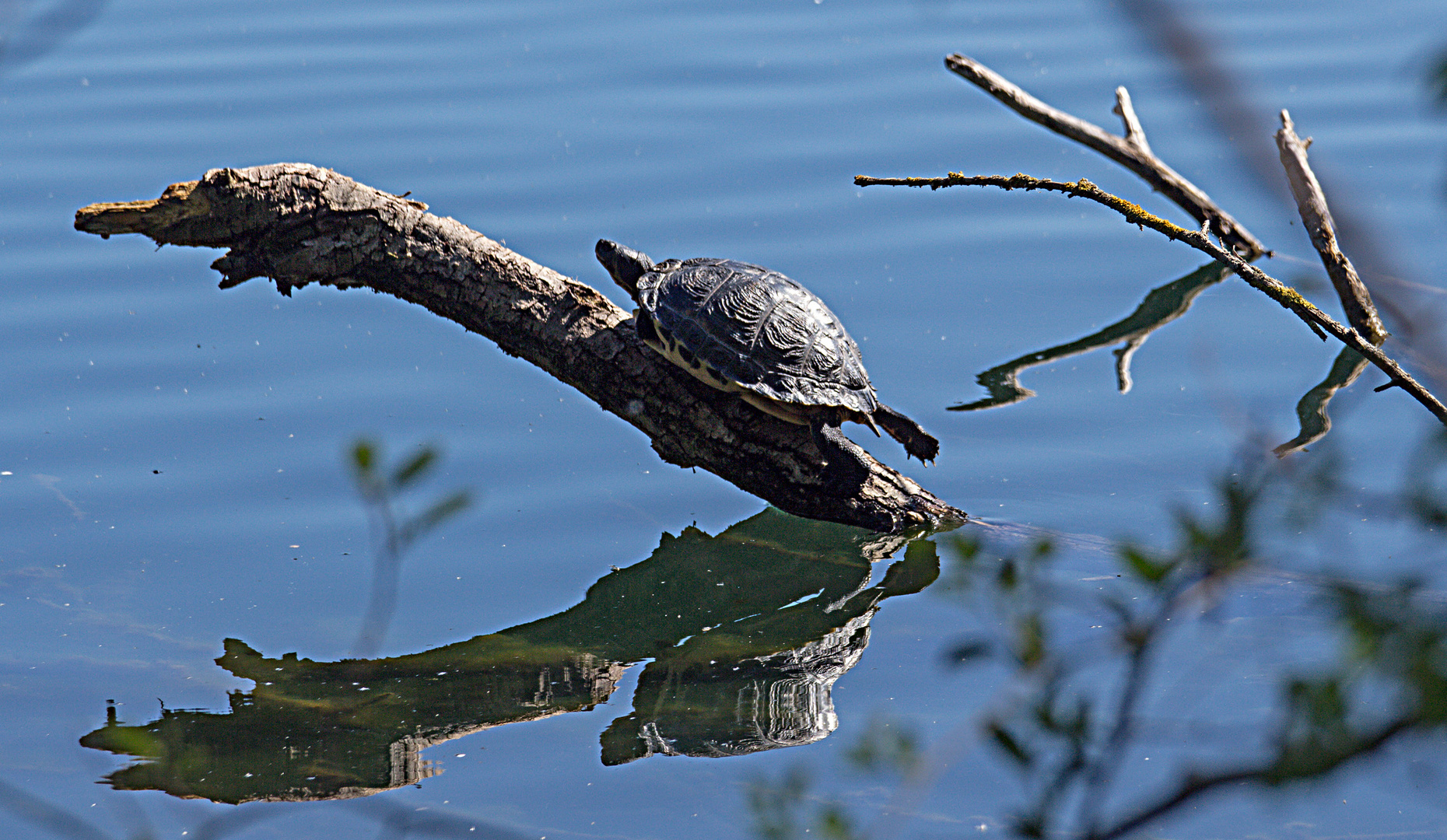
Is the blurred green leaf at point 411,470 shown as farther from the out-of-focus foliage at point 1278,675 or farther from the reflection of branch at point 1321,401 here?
the reflection of branch at point 1321,401

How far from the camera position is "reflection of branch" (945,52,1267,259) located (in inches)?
235

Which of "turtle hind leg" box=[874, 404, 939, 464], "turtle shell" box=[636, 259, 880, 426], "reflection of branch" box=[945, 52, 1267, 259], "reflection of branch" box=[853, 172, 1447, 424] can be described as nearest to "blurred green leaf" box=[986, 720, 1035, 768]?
"reflection of branch" box=[853, 172, 1447, 424]

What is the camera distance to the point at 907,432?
4.39 meters

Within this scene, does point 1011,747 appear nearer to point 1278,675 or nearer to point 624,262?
point 1278,675

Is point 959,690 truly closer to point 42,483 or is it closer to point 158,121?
point 42,483

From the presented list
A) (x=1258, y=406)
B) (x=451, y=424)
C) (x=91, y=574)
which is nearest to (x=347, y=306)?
(x=451, y=424)

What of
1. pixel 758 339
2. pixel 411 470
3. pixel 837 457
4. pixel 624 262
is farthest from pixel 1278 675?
pixel 624 262

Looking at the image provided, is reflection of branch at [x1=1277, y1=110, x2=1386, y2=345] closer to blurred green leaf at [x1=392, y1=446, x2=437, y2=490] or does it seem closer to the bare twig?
the bare twig

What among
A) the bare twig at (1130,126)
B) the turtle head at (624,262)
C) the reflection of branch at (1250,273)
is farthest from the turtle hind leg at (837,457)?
the bare twig at (1130,126)

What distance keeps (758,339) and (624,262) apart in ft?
2.88

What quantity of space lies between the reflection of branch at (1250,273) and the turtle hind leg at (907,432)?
84 centimetres

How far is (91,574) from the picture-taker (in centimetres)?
420

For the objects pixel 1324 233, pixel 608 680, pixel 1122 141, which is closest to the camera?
pixel 608 680

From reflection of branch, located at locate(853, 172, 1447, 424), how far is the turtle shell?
25.3 inches
